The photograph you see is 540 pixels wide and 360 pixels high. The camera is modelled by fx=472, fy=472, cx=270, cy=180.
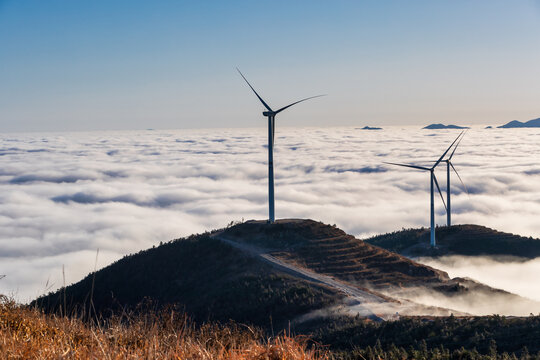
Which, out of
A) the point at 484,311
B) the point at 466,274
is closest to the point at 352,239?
the point at 484,311

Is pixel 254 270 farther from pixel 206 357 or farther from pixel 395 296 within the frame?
pixel 206 357

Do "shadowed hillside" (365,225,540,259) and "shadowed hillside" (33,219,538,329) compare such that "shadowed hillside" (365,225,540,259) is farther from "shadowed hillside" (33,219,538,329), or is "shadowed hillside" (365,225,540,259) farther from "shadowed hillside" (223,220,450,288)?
"shadowed hillside" (33,219,538,329)

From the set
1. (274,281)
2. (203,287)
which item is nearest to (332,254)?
(274,281)

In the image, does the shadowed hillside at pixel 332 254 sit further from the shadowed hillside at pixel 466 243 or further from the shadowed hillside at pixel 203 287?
the shadowed hillside at pixel 466 243

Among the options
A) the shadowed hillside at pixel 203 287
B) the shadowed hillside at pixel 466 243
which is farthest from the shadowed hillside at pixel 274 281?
the shadowed hillside at pixel 466 243

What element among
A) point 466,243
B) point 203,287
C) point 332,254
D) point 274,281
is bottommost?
point 466,243

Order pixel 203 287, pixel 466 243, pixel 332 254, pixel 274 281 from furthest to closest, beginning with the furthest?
1. pixel 466 243
2. pixel 332 254
3. pixel 203 287
4. pixel 274 281

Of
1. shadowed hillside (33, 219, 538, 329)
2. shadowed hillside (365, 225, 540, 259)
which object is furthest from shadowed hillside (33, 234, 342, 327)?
shadowed hillside (365, 225, 540, 259)

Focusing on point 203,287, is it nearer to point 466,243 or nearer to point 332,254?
point 332,254
